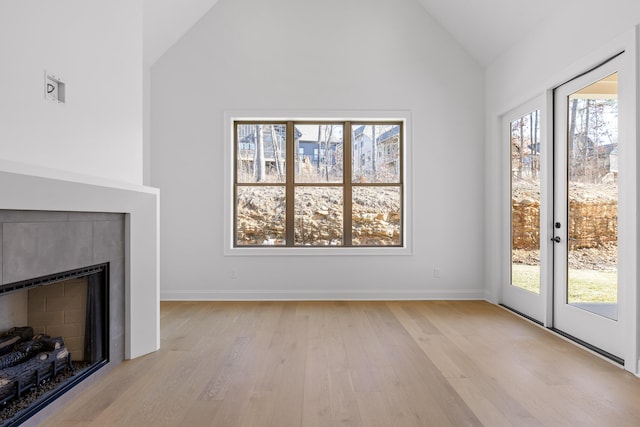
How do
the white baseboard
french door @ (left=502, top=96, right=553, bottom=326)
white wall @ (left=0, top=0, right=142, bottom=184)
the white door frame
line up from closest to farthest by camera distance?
white wall @ (left=0, top=0, right=142, bottom=184) < the white door frame < french door @ (left=502, top=96, right=553, bottom=326) < the white baseboard

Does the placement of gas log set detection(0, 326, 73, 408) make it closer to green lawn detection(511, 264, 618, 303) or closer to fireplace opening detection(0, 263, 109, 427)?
fireplace opening detection(0, 263, 109, 427)

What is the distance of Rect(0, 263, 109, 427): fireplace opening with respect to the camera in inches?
81.0

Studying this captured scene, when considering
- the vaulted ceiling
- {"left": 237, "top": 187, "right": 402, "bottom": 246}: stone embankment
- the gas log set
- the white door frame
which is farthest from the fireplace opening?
the white door frame

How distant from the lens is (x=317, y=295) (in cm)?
491

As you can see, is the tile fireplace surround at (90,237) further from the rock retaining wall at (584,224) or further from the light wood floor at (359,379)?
the rock retaining wall at (584,224)

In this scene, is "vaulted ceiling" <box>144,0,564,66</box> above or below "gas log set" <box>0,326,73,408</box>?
above

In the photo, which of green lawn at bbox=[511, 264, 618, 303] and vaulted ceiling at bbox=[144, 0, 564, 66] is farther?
vaulted ceiling at bbox=[144, 0, 564, 66]

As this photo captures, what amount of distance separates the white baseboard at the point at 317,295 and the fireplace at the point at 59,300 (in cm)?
200

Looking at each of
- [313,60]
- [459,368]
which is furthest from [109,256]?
[313,60]

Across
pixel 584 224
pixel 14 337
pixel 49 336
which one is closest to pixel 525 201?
pixel 584 224

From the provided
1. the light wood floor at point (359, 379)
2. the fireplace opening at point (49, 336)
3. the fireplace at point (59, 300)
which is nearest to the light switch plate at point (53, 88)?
the fireplace at point (59, 300)

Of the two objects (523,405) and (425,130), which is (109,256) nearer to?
(523,405)

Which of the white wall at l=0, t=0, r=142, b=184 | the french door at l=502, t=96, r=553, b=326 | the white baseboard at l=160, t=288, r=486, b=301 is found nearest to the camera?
the white wall at l=0, t=0, r=142, b=184

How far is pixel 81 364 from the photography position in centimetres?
259
